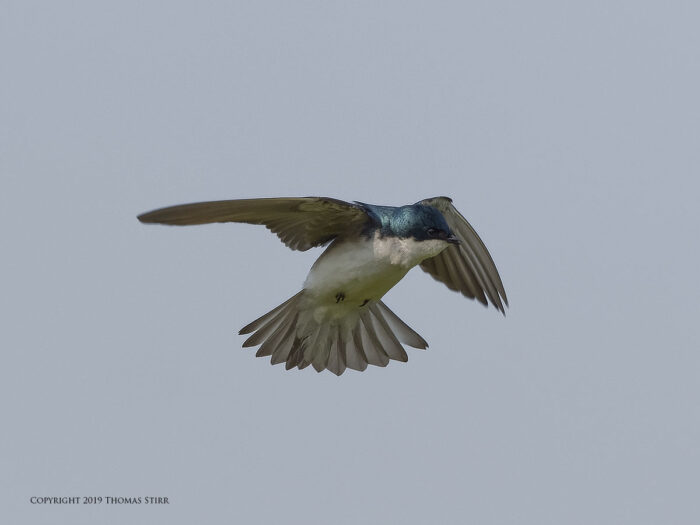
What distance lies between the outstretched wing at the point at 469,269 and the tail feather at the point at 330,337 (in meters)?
0.42

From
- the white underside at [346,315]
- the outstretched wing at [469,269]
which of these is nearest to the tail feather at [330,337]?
the white underside at [346,315]

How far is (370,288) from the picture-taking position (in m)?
7.18

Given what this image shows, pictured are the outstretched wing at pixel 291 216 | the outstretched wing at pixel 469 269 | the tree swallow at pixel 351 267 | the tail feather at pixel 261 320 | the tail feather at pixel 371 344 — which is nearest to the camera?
the outstretched wing at pixel 291 216

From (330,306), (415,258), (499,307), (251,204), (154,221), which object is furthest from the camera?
(499,307)

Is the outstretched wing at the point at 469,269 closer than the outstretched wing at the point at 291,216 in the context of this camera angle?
No

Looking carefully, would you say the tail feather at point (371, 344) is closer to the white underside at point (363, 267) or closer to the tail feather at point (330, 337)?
the tail feather at point (330, 337)

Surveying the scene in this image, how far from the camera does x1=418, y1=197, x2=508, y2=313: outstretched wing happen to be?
814 cm

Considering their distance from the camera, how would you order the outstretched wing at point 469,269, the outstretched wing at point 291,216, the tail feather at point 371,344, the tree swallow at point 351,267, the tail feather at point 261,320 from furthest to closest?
the outstretched wing at point 469,269 → the tail feather at point 371,344 → the tail feather at point 261,320 → the tree swallow at point 351,267 → the outstretched wing at point 291,216

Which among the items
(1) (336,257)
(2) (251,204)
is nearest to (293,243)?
(1) (336,257)

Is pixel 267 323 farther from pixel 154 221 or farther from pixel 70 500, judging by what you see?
pixel 154 221

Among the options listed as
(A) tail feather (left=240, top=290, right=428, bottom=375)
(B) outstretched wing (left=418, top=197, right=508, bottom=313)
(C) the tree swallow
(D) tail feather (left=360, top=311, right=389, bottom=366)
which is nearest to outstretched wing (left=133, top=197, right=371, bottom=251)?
(C) the tree swallow

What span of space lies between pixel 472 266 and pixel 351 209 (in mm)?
1397

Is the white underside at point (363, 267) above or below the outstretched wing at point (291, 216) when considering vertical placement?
below

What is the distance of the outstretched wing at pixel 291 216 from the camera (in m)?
6.20
